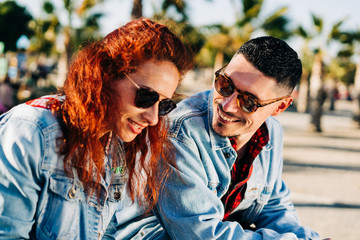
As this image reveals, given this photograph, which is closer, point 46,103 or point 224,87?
point 46,103

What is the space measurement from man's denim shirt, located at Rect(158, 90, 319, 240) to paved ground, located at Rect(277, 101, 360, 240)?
6.99 ft

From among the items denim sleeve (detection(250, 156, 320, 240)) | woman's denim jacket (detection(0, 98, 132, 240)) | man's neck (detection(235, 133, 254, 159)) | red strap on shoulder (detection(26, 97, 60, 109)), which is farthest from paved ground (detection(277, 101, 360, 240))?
red strap on shoulder (detection(26, 97, 60, 109))

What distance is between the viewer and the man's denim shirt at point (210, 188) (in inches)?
75.2

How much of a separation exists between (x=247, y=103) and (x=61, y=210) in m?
1.23

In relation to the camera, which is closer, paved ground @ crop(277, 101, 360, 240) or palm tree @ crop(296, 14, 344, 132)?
paved ground @ crop(277, 101, 360, 240)

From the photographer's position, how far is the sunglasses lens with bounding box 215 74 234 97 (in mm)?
2189

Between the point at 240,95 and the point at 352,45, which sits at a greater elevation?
the point at 240,95

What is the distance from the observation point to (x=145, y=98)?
1.64 m

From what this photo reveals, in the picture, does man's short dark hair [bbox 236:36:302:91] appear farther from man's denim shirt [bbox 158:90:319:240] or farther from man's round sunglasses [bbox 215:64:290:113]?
man's denim shirt [bbox 158:90:319:240]

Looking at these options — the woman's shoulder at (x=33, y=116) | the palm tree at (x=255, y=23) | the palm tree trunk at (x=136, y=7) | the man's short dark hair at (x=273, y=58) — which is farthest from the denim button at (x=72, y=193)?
A: the palm tree at (x=255, y=23)

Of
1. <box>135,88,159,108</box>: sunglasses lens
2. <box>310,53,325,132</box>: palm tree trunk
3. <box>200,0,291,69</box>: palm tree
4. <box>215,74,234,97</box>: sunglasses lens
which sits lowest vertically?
<box>310,53,325,132</box>: palm tree trunk

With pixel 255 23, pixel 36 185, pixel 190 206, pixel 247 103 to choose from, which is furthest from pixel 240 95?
pixel 255 23

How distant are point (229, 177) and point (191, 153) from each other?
1.12 feet

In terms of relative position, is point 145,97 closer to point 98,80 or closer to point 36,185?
point 98,80
